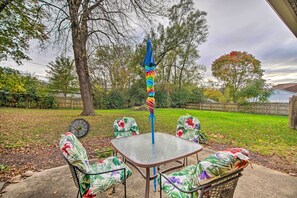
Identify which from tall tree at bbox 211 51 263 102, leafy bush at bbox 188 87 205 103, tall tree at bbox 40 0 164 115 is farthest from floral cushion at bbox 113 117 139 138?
tall tree at bbox 211 51 263 102

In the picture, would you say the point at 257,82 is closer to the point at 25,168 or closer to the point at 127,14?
the point at 127,14

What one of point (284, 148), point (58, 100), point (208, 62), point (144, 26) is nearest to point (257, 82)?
point (208, 62)

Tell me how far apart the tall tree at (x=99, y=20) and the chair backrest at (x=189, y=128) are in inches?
168

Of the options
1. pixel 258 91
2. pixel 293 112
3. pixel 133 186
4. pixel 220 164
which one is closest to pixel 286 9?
pixel 220 164

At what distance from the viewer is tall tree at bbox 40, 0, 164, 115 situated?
451cm

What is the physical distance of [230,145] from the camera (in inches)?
145

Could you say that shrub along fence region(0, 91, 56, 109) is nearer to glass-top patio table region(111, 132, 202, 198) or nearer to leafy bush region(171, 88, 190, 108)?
leafy bush region(171, 88, 190, 108)

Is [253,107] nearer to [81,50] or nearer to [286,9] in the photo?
[286,9]

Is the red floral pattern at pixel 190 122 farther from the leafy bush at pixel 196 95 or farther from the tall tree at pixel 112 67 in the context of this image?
the leafy bush at pixel 196 95

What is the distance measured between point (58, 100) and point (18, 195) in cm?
1086

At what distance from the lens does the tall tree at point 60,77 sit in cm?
1131

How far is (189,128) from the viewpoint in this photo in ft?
8.18

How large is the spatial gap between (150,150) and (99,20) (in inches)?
222

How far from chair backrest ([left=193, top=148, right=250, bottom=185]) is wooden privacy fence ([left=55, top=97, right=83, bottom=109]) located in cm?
1235
